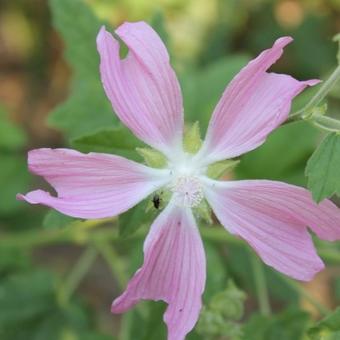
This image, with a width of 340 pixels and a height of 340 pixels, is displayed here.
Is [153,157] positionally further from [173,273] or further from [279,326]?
[279,326]

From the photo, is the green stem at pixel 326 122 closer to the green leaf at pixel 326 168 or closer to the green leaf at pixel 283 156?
the green leaf at pixel 326 168

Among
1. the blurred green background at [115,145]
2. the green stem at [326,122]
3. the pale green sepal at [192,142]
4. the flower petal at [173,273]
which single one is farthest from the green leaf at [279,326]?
the green stem at [326,122]

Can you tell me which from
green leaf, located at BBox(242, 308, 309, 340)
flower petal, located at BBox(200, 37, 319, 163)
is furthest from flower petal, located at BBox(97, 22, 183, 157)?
green leaf, located at BBox(242, 308, 309, 340)

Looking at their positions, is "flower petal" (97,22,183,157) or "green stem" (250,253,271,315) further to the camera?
"green stem" (250,253,271,315)

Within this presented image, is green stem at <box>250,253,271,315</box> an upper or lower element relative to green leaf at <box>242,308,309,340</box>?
lower

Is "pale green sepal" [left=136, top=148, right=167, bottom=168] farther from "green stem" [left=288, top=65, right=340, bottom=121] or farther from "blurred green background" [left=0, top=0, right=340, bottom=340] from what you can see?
"green stem" [left=288, top=65, right=340, bottom=121]

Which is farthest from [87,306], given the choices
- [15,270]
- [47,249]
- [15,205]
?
[47,249]

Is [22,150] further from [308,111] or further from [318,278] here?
[308,111]
